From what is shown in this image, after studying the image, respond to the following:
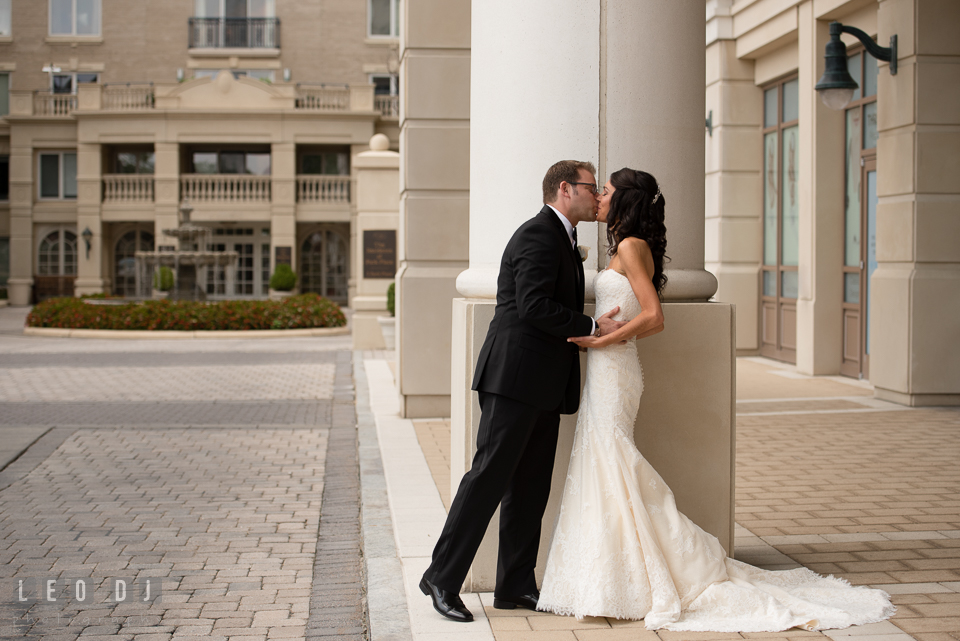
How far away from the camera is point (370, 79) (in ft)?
130

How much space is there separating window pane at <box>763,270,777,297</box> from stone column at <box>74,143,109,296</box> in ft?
91.1

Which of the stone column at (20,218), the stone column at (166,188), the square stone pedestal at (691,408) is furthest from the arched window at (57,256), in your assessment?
the square stone pedestal at (691,408)

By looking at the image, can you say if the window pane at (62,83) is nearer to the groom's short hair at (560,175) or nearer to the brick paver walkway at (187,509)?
the brick paver walkway at (187,509)

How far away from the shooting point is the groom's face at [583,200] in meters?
4.13

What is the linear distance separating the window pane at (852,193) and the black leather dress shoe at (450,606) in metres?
10.2

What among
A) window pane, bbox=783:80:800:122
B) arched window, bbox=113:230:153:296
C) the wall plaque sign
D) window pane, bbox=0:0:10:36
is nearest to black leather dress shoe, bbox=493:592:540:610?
window pane, bbox=783:80:800:122

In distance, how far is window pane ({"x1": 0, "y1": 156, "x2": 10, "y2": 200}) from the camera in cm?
4006

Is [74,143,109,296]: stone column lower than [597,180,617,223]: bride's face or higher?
higher

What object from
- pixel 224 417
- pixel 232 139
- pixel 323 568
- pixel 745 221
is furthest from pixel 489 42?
pixel 232 139

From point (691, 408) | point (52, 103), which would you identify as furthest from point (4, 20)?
point (691, 408)

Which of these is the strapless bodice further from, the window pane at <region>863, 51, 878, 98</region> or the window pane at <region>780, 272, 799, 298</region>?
the window pane at <region>780, 272, 799, 298</region>

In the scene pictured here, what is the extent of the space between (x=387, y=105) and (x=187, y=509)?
32.6 metres

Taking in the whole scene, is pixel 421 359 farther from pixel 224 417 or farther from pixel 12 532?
pixel 12 532

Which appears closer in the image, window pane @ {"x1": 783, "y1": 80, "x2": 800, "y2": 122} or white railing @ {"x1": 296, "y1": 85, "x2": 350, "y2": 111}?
window pane @ {"x1": 783, "y1": 80, "x2": 800, "y2": 122}
